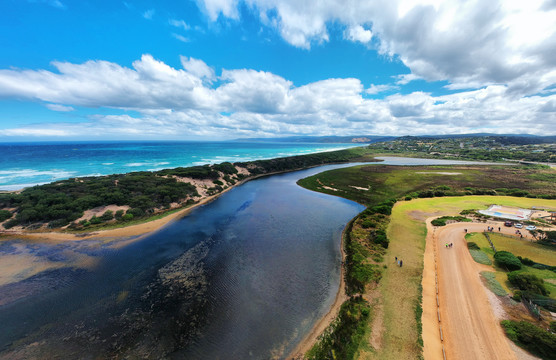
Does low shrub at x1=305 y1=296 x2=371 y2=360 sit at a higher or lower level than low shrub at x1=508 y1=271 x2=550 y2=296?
lower

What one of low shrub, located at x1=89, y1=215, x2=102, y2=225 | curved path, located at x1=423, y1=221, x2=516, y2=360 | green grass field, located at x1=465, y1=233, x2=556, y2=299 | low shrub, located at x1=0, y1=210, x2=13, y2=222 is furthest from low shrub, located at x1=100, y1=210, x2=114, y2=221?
green grass field, located at x1=465, y1=233, x2=556, y2=299

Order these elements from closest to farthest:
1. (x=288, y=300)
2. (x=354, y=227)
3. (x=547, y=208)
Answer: (x=288, y=300) → (x=354, y=227) → (x=547, y=208)

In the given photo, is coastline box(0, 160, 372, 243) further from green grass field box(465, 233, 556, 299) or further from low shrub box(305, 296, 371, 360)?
green grass field box(465, 233, 556, 299)

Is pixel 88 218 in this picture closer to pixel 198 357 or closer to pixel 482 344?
pixel 198 357

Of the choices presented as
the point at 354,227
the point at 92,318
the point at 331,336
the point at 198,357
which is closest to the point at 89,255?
the point at 92,318

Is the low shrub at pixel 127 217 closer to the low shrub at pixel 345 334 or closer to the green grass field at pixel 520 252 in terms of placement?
the low shrub at pixel 345 334

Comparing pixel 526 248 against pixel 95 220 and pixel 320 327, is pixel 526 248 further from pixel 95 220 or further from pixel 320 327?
pixel 95 220
